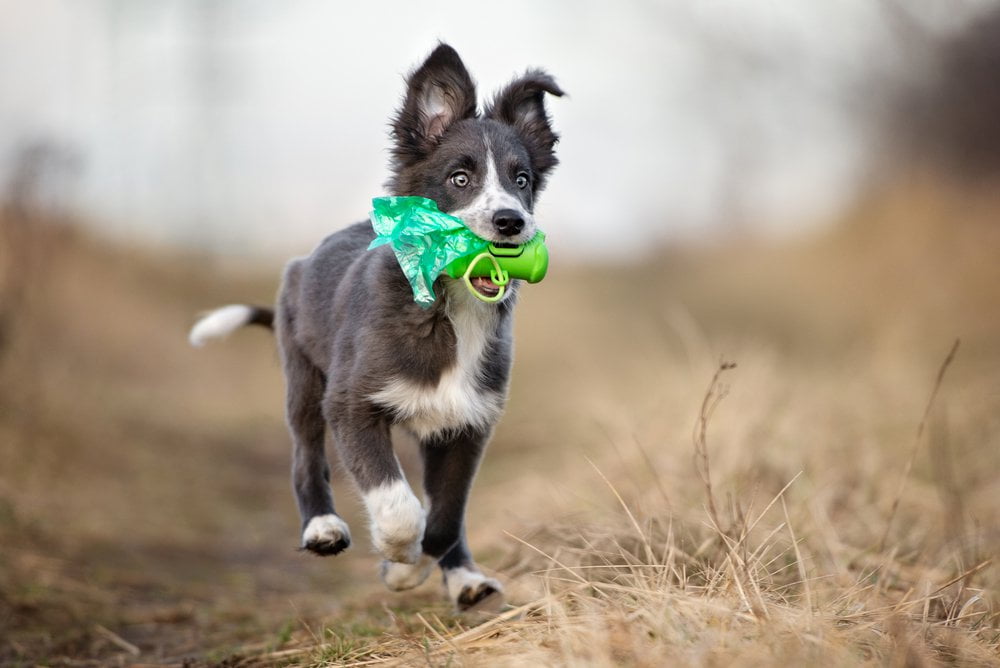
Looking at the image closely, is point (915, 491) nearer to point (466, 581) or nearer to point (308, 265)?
point (466, 581)

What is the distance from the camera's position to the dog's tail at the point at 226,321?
4.65m

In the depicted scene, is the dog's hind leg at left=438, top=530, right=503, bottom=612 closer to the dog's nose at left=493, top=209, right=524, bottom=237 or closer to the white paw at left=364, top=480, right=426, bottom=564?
the white paw at left=364, top=480, right=426, bottom=564

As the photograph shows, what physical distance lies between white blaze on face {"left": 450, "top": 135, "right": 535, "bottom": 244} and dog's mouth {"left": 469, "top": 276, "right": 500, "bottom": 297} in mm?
188

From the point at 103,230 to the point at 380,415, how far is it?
14.5 m

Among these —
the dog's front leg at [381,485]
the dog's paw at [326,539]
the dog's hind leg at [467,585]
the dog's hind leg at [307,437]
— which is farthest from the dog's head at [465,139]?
the dog's hind leg at [467,585]

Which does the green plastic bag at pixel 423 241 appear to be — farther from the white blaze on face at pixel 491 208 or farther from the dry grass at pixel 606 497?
the dry grass at pixel 606 497

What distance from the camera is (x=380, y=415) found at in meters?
3.86

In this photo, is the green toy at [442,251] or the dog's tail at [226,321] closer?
the green toy at [442,251]

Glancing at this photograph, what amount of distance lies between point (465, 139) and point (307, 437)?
1.49 meters

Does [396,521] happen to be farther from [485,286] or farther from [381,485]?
[485,286]

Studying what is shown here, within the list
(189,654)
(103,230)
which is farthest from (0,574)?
(103,230)

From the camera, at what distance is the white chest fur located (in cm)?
381

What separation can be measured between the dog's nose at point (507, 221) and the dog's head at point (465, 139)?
164mm

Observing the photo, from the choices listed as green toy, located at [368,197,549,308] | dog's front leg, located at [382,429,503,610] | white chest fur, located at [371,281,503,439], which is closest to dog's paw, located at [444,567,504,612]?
dog's front leg, located at [382,429,503,610]
